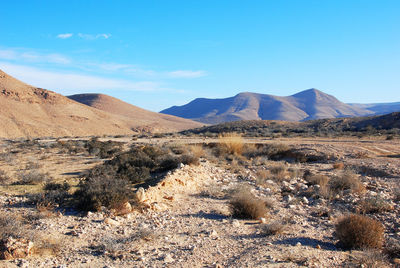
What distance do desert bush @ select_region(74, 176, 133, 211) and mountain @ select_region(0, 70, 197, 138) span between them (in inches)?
2046

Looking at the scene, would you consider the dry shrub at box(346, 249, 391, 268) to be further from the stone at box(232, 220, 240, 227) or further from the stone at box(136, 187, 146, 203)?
the stone at box(136, 187, 146, 203)

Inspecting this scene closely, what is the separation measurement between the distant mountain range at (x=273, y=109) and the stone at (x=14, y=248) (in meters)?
141

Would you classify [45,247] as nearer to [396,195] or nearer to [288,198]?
[288,198]

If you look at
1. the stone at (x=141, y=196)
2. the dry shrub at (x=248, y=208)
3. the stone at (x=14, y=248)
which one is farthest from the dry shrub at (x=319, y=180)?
the stone at (x=14, y=248)

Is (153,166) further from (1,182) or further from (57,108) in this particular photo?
(57,108)

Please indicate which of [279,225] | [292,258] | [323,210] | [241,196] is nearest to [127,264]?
[292,258]

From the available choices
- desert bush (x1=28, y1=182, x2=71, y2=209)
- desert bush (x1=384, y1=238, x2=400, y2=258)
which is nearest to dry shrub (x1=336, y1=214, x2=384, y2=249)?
desert bush (x1=384, y1=238, x2=400, y2=258)

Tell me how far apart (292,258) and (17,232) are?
15.9 ft

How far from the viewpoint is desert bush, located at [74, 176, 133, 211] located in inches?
283

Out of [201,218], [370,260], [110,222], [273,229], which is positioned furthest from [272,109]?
[370,260]

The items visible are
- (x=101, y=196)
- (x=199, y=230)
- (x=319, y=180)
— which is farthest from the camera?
(x=319, y=180)

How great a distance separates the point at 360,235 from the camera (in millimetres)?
5445

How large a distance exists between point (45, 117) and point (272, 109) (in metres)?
125

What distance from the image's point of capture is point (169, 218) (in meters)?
7.12
